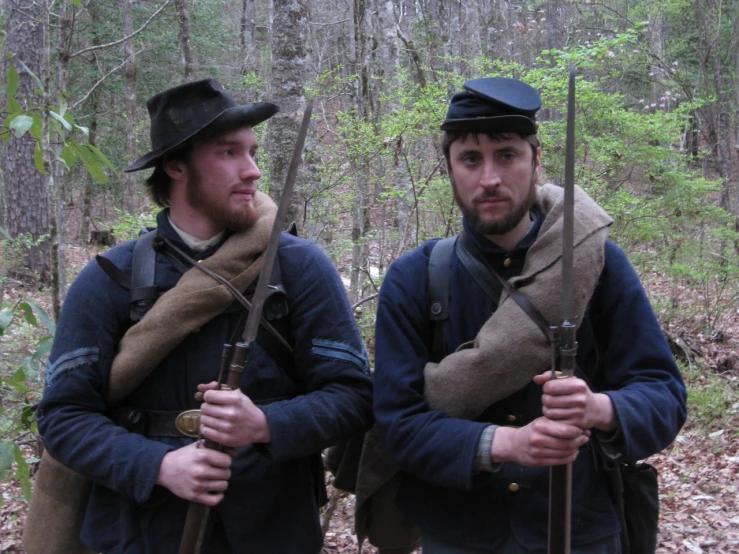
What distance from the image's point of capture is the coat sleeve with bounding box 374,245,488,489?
217 cm

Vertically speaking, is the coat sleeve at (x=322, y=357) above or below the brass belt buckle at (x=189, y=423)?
above

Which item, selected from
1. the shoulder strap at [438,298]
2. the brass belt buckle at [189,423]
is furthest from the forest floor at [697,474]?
the shoulder strap at [438,298]

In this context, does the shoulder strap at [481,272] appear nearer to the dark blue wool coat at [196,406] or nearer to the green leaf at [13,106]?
the dark blue wool coat at [196,406]

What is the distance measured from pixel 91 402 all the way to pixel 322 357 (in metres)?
0.79

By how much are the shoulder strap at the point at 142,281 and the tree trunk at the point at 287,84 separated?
8.49 ft

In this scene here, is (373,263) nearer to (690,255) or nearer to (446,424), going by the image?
(690,255)

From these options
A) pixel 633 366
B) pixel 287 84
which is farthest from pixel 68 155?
pixel 287 84

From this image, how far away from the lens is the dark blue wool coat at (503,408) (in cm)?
218

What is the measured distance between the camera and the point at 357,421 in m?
2.47

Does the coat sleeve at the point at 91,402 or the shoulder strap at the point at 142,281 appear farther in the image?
the shoulder strap at the point at 142,281

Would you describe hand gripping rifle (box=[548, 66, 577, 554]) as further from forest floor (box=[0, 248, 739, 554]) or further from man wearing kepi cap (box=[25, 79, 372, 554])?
forest floor (box=[0, 248, 739, 554])

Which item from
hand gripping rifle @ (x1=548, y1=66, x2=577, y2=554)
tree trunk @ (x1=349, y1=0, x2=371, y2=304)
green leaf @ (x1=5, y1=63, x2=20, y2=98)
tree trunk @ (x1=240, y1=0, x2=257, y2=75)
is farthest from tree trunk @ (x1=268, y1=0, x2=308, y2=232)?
tree trunk @ (x1=240, y1=0, x2=257, y2=75)

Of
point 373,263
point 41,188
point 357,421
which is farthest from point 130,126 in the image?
point 357,421

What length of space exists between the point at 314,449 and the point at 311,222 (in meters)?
6.51
